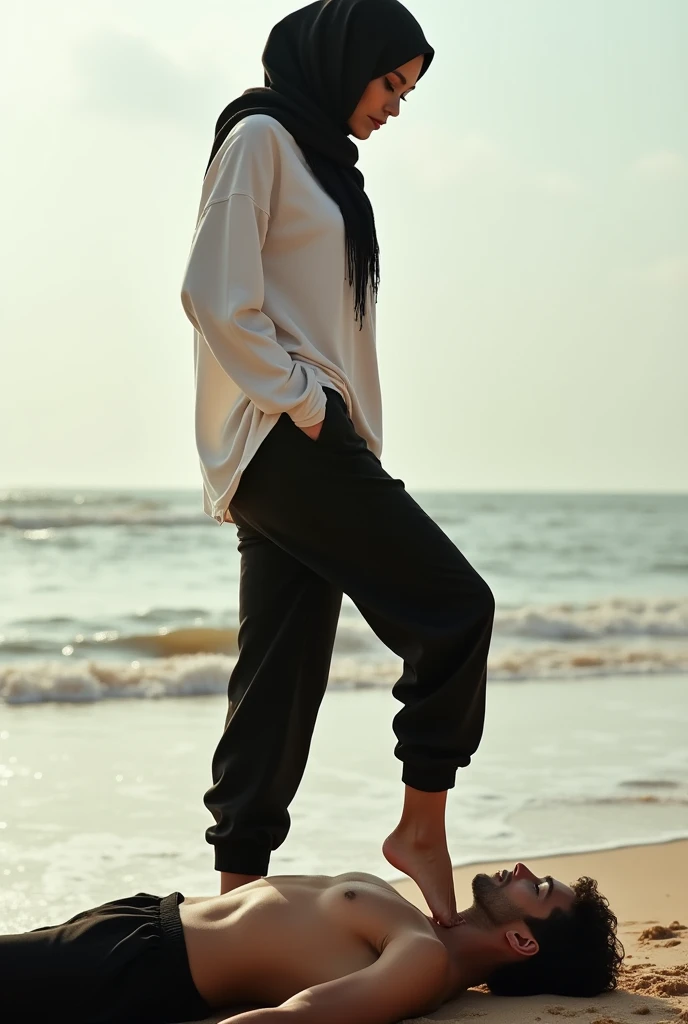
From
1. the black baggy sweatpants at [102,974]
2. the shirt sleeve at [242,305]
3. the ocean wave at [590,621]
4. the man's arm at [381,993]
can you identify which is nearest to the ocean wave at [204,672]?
the ocean wave at [590,621]

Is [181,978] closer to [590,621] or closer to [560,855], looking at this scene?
[560,855]

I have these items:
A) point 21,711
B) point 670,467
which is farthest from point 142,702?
point 670,467

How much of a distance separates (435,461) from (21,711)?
16.6 metres

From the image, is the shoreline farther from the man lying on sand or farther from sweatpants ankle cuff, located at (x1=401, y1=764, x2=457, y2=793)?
sweatpants ankle cuff, located at (x1=401, y1=764, x2=457, y2=793)

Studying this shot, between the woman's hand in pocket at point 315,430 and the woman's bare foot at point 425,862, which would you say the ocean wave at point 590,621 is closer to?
the woman's bare foot at point 425,862

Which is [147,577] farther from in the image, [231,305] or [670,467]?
[670,467]

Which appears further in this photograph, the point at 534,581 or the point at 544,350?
the point at 544,350

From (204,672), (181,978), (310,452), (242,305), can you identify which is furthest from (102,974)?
(204,672)

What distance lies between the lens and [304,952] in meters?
2.13

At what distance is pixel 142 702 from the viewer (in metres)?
6.19

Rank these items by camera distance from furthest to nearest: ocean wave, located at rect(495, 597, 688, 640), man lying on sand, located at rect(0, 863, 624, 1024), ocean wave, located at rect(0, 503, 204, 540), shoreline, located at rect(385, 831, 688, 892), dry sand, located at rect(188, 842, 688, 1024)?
ocean wave, located at rect(0, 503, 204, 540)
ocean wave, located at rect(495, 597, 688, 640)
shoreline, located at rect(385, 831, 688, 892)
dry sand, located at rect(188, 842, 688, 1024)
man lying on sand, located at rect(0, 863, 624, 1024)

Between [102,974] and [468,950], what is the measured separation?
69 cm

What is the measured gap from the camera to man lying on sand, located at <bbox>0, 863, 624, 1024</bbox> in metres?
2.04

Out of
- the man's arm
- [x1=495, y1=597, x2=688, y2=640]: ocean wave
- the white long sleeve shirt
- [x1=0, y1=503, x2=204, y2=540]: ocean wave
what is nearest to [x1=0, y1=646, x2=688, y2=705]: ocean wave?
[x1=495, y1=597, x2=688, y2=640]: ocean wave
